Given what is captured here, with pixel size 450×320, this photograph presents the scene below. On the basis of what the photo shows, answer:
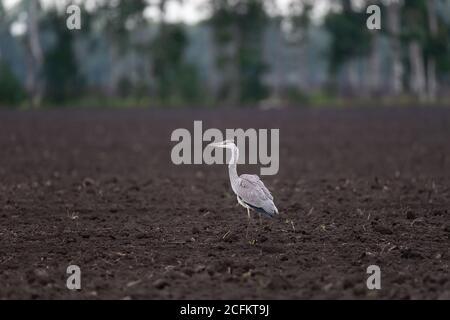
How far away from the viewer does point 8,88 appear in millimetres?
51875

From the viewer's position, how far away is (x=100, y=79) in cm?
11794

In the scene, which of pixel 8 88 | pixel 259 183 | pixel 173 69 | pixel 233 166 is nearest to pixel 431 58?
pixel 173 69

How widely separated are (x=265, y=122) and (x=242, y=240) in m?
24.1

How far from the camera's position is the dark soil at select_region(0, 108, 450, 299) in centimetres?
777

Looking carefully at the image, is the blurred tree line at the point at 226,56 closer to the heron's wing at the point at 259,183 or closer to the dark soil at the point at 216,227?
the dark soil at the point at 216,227

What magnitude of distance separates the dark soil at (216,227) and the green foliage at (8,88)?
105ft

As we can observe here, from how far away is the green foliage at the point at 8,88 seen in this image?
51.8 metres

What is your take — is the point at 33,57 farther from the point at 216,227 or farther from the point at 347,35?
the point at 216,227

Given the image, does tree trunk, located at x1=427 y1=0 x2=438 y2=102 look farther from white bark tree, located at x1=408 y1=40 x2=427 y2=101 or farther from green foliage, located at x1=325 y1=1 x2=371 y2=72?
green foliage, located at x1=325 y1=1 x2=371 y2=72


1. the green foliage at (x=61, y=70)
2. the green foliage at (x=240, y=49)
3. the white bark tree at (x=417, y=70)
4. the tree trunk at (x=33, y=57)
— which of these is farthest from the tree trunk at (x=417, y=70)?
the tree trunk at (x=33, y=57)

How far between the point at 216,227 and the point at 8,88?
→ 44464mm

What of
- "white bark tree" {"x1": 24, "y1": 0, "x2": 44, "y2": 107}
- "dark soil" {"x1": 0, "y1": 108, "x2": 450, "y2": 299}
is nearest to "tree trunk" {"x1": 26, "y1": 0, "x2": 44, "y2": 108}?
"white bark tree" {"x1": 24, "y1": 0, "x2": 44, "y2": 107}

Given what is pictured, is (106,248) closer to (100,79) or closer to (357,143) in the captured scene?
(357,143)

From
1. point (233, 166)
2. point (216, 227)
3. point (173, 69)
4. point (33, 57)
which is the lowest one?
point (216, 227)
